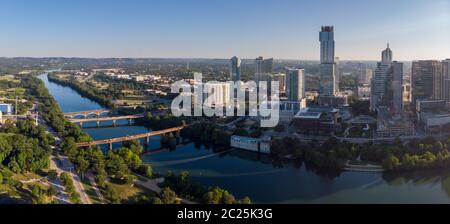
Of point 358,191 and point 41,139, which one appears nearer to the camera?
point 358,191

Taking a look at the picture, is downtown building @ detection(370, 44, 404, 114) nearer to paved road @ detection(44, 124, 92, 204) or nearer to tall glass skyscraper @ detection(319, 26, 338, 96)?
tall glass skyscraper @ detection(319, 26, 338, 96)

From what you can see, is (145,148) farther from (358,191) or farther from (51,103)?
(51,103)

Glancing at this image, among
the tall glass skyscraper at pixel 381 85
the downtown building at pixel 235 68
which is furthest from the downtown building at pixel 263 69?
the tall glass skyscraper at pixel 381 85

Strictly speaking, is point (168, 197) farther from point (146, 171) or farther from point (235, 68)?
point (235, 68)

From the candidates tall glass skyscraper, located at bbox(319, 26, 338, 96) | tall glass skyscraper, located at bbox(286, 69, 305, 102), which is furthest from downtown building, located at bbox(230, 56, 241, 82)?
tall glass skyscraper, located at bbox(286, 69, 305, 102)

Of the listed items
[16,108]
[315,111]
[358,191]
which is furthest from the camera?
[16,108]

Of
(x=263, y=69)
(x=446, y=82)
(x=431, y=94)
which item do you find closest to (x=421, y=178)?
(x=446, y=82)

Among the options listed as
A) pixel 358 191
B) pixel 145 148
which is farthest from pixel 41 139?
pixel 358 191
